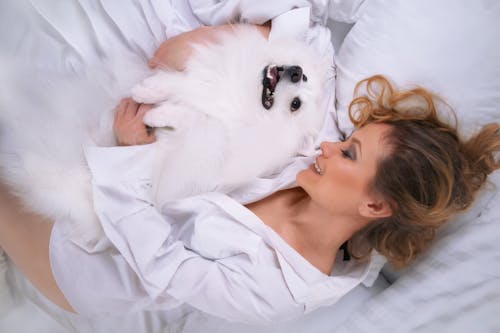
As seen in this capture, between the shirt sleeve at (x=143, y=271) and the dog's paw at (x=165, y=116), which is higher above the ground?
the dog's paw at (x=165, y=116)

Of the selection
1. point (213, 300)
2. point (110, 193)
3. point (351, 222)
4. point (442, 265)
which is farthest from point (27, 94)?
point (442, 265)

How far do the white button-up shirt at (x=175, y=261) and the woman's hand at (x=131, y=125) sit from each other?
0.14ft

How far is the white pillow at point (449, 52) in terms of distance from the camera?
3.65 ft

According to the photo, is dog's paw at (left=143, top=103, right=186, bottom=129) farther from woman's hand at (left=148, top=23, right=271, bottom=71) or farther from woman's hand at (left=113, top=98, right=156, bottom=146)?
woman's hand at (left=148, top=23, right=271, bottom=71)

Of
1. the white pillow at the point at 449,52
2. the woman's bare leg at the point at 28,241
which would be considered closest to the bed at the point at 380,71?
the white pillow at the point at 449,52

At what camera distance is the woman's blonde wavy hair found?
100 centimetres

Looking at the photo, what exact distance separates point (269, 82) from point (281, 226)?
1.34 feet

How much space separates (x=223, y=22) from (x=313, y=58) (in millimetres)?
362

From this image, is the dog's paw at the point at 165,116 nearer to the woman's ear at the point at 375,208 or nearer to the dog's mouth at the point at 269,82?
the dog's mouth at the point at 269,82

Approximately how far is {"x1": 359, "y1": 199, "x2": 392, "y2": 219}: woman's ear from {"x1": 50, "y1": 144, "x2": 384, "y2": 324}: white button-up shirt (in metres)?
0.22

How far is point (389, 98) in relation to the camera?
3.84 feet

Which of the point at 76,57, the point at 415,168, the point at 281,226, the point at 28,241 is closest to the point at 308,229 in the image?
the point at 281,226

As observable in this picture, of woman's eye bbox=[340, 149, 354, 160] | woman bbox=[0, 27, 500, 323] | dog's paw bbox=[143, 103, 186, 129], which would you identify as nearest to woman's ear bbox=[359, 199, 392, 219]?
woman bbox=[0, 27, 500, 323]

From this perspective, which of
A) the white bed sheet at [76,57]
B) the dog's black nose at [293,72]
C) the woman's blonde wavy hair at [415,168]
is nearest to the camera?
the woman's blonde wavy hair at [415,168]
